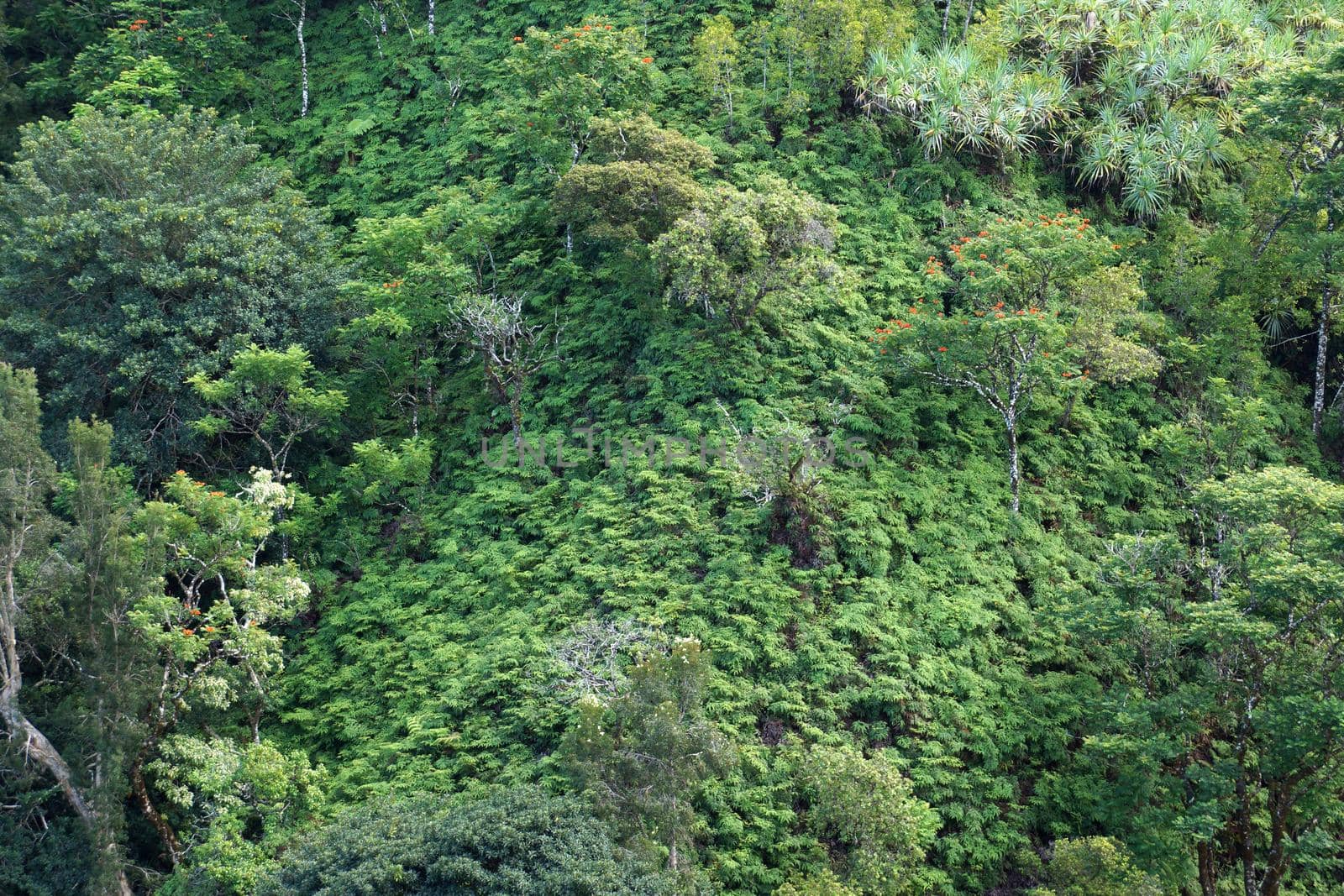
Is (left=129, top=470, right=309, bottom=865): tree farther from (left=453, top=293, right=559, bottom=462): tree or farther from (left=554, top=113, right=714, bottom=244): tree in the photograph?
(left=554, top=113, right=714, bottom=244): tree

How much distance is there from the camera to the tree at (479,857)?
14000mm

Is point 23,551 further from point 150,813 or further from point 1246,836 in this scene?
point 1246,836

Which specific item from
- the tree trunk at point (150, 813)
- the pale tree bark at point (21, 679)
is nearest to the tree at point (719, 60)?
the pale tree bark at point (21, 679)

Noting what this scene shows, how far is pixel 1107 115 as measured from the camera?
26484 mm

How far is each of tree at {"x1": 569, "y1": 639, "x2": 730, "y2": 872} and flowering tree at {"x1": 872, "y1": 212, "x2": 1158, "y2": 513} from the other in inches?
326

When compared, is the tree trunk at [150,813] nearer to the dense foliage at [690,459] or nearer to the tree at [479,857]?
the dense foliage at [690,459]

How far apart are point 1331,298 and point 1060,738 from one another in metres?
12.5

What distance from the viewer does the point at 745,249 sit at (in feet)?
69.7

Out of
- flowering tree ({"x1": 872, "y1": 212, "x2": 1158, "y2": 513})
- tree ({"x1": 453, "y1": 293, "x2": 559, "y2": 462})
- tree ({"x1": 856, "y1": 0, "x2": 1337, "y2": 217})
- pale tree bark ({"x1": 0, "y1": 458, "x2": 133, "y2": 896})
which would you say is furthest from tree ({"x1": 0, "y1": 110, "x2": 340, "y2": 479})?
tree ({"x1": 856, "y1": 0, "x2": 1337, "y2": 217})

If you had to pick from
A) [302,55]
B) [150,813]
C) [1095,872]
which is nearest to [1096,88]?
[1095,872]

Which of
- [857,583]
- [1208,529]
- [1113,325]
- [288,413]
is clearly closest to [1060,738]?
[857,583]

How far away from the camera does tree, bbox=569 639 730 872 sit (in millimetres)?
15078

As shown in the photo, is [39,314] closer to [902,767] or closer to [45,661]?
[45,661]

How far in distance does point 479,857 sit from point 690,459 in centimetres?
868
